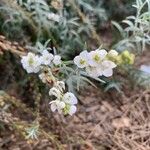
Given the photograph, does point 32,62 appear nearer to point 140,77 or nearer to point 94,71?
point 94,71

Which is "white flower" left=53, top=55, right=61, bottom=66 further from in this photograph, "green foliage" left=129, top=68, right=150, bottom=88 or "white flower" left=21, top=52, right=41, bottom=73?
"green foliage" left=129, top=68, right=150, bottom=88

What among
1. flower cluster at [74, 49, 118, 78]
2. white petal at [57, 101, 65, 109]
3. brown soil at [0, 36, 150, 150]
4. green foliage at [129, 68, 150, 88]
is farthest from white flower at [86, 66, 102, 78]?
green foliage at [129, 68, 150, 88]

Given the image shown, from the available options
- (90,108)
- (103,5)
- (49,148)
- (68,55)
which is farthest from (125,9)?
(49,148)

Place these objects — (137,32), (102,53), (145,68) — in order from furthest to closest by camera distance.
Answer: (145,68) < (137,32) < (102,53)

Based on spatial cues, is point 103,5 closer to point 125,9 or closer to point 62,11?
point 125,9

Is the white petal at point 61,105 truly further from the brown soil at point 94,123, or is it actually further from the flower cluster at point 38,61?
the brown soil at point 94,123

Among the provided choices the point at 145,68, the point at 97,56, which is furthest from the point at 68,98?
the point at 145,68

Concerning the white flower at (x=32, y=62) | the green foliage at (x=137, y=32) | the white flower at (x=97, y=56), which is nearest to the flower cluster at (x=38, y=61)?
the white flower at (x=32, y=62)
